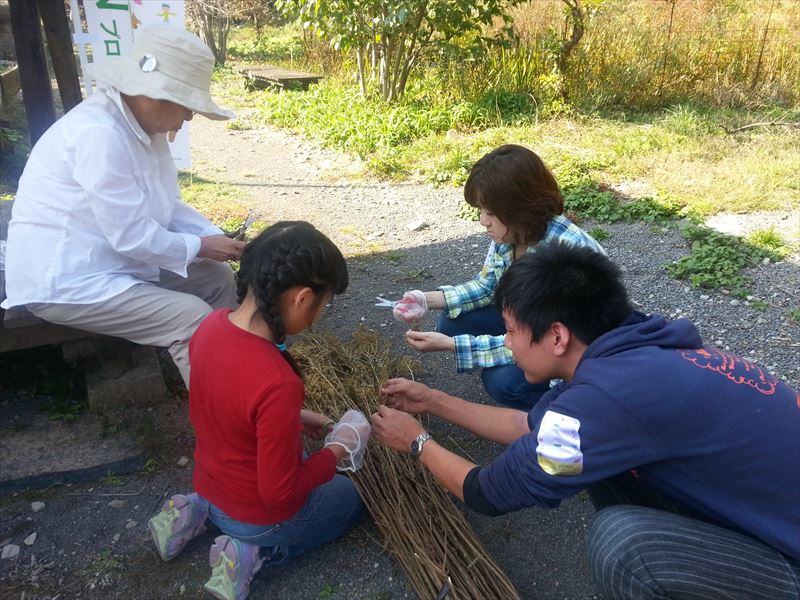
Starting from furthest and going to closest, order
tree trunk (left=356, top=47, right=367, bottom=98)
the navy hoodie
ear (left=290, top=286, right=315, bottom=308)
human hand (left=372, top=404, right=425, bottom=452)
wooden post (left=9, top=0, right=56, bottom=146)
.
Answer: tree trunk (left=356, top=47, right=367, bottom=98) < wooden post (left=9, top=0, right=56, bottom=146) < human hand (left=372, top=404, right=425, bottom=452) < ear (left=290, top=286, right=315, bottom=308) < the navy hoodie

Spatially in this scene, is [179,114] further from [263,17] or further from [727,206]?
[263,17]

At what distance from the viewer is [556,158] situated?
716cm

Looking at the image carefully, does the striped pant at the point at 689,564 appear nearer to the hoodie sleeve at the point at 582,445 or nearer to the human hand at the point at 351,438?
the hoodie sleeve at the point at 582,445

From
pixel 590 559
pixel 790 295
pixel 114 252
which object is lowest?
pixel 790 295

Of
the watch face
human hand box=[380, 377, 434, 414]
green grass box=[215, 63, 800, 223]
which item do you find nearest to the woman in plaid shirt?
human hand box=[380, 377, 434, 414]

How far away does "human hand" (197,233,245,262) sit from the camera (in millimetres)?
3078

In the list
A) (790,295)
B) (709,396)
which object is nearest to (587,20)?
(790,295)

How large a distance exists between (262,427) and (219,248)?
1.39m

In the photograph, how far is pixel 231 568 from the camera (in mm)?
2217

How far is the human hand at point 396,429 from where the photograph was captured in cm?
234

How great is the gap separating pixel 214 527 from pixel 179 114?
1.76 m

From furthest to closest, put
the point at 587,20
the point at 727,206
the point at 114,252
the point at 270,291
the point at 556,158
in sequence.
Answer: the point at 587,20, the point at 556,158, the point at 727,206, the point at 114,252, the point at 270,291

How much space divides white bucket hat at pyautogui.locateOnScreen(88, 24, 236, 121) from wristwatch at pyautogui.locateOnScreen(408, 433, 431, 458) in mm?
1651

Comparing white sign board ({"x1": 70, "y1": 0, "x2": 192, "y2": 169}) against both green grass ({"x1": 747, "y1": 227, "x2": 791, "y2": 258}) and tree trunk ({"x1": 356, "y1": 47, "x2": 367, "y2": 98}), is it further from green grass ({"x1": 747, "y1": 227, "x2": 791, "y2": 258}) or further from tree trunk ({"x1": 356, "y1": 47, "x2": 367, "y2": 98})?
tree trunk ({"x1": 356, "y1": 47, "x2": 367, "y2": 98})
